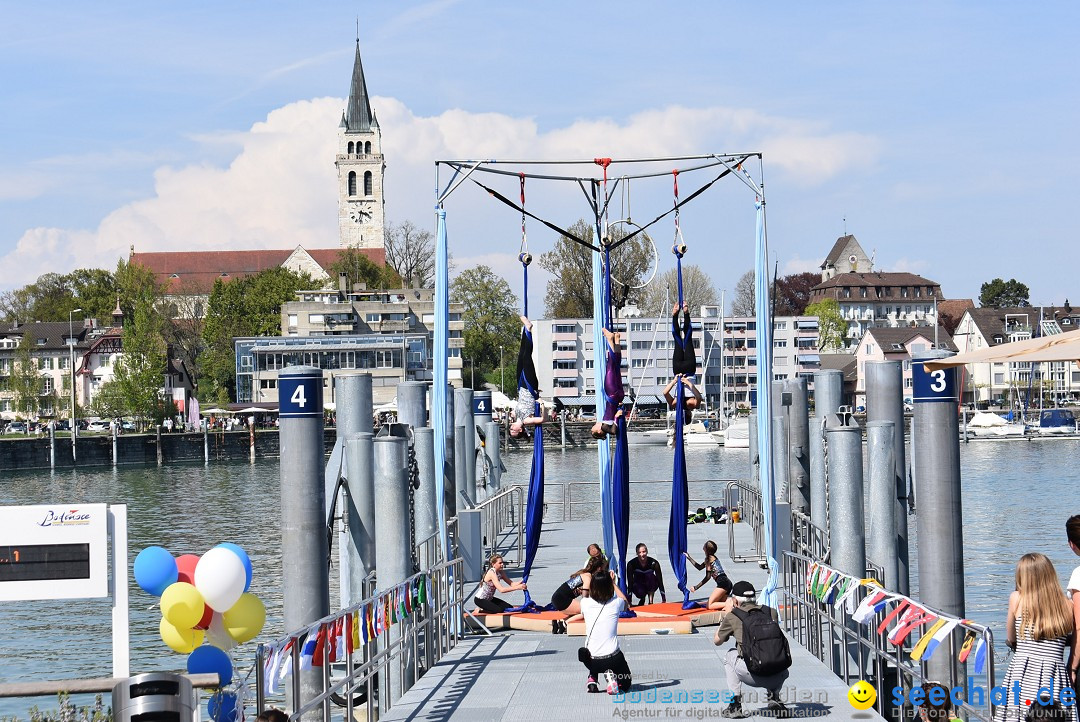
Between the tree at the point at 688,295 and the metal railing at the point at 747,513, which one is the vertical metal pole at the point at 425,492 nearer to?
the metal railing at the point at 747,513

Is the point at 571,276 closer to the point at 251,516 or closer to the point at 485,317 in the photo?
the point at 485,317

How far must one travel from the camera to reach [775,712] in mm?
11703

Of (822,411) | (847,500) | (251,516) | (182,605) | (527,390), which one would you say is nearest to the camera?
(182,605)

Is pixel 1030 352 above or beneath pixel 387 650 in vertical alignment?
above

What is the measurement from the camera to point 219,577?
1567 cm

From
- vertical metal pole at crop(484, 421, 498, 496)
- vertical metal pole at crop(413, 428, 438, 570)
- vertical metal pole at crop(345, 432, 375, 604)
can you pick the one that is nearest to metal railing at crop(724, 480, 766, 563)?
vertical metal pole at crop(413, 428, 438, 570)

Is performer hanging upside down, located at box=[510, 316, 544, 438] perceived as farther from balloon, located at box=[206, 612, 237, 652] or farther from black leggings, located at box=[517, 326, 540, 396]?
balloon, located at box=[206, 612, 237, 652]

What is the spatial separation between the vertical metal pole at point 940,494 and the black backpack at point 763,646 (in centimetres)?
207

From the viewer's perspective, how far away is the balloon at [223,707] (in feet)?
29.9

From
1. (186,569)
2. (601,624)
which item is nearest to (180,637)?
(186,569)

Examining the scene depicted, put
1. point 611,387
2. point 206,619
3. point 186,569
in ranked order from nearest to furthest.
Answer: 1. point 206,619
2. point 186,569
3. point 611,387

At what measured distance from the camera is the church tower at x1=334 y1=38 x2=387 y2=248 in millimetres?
192250

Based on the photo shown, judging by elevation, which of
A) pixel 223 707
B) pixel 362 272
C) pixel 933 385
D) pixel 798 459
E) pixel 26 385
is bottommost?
pixel 223 707

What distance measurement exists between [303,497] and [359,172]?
602ft
